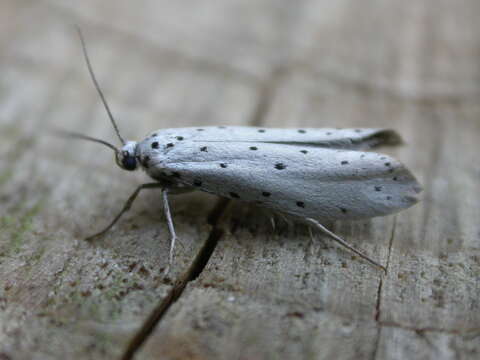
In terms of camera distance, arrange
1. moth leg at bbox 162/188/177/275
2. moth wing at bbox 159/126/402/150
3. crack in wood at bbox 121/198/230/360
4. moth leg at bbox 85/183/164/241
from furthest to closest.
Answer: moth wing at bbox 159/126/402/150 < moth leg at bbox 85/183/164/241 < moth leg at bbox 162/188/177/275 < crack in wood at bbox 121/198/230/360

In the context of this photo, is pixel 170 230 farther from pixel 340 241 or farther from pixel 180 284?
pixel 340 241

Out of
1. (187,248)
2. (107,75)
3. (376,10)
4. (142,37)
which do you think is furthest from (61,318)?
Result: (376,10)

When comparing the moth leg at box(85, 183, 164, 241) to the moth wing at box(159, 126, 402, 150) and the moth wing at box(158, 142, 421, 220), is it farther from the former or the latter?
the moth wing at box(159, 126, 402, 150)

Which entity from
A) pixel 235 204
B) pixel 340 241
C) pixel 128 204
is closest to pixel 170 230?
pixel 128 204

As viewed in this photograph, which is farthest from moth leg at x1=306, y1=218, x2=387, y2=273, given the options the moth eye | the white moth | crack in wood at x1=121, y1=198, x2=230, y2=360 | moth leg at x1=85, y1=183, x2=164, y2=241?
the moth eye

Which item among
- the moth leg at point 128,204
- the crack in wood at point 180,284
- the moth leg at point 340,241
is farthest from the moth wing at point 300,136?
the moth leg at point 340,241

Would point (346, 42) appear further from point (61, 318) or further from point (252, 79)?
point (61, 318)
